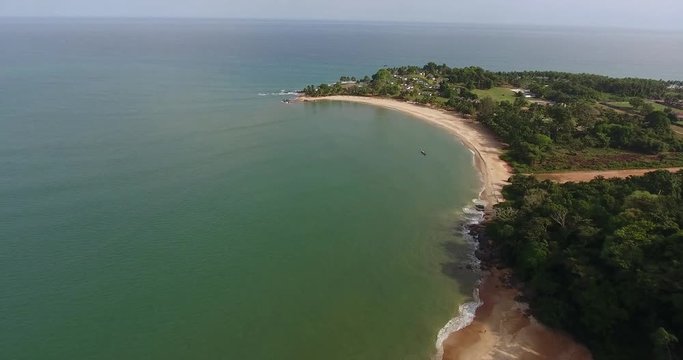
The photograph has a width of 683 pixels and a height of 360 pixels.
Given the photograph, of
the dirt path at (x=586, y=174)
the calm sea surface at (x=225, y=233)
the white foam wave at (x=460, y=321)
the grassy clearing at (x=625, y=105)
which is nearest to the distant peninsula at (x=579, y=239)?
the dirt path at (x=586, y=174)

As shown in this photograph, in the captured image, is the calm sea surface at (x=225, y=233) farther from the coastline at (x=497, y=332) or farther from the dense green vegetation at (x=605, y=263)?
the dense green vegetation at (x=605, y=263)

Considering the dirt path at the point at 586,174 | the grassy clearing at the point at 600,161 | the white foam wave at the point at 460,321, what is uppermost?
the grassy clearing at the point at 600,161

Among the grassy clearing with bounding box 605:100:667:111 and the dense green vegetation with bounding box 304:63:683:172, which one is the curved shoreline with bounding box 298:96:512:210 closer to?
the dense green vegetation with bounding box 304:63:683:172

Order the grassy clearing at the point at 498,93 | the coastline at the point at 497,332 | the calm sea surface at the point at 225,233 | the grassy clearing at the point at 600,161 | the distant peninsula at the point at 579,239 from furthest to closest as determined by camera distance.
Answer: the grassy clearing at the point at 498,93 → the grassy clearing at the point at 600,161 → the calm sea surface at the point at 225,233 → the coastline at the point at 497,332 → the distant peninsula at the point at 579,239

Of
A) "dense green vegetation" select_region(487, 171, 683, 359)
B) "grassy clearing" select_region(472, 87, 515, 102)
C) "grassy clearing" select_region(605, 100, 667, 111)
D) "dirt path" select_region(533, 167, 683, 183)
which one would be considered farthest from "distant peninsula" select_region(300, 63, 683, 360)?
"grassy clearing" select_region(472, 87, 515, 102)

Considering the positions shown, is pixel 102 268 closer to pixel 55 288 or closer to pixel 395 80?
pixel 55 288

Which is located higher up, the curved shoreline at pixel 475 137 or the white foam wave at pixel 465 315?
the curved shoreline at pixel 475 137

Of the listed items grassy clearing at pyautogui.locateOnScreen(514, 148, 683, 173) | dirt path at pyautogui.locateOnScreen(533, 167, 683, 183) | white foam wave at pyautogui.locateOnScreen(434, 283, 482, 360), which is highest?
grassy clearing at pyautogui.locateOnScreen(514, 148, 683, 173)

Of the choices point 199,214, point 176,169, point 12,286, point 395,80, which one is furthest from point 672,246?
point 395,80
